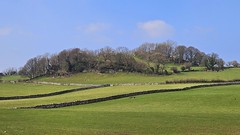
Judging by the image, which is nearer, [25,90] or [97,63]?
[25,90]

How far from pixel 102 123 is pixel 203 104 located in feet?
79.4

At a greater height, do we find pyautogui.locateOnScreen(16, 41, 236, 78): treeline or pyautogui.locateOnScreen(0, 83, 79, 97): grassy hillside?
pyautogui.locateOnScreen(16, 41, 236, 78): treeline

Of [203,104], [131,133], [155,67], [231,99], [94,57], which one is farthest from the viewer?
[94,57]

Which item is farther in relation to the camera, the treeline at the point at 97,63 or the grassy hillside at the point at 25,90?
the treeline at the point at 97,63

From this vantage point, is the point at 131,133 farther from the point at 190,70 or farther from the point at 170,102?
the point at 190,70

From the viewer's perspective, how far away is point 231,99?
54562 millimetres

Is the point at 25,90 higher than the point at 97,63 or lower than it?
lower

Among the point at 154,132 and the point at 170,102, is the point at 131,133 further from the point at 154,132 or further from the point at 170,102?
the point at 170,102

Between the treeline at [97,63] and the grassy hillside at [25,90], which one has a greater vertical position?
the treeline at [97,63]

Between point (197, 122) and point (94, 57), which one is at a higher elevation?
point (94, 57)

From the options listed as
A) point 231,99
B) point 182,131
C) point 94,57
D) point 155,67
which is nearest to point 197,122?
point 182,131

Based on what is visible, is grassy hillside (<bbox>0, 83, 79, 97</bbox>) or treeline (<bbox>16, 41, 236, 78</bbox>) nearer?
grassy hillside (<bbox>0, 83, 79, 97</bbox>)

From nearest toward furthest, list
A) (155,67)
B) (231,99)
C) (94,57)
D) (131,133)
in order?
(131,133) → (231,99) → (155,67) → (94,57)

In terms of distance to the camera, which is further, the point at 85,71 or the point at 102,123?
the point at 85,71
